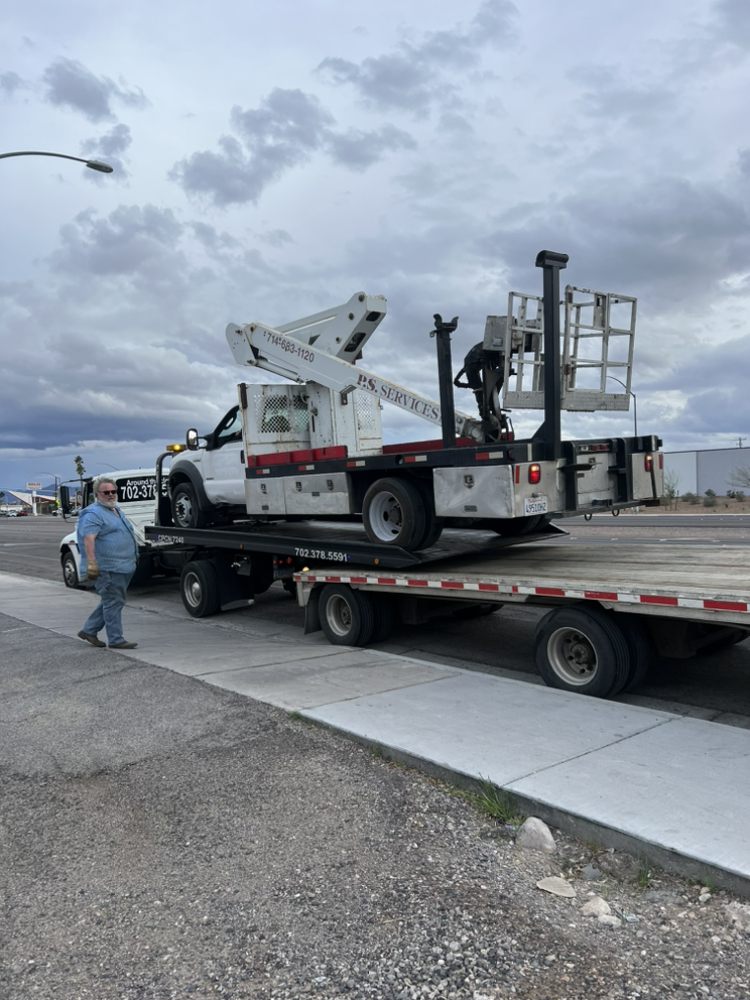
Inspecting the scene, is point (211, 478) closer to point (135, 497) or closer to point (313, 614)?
point (313, 614)

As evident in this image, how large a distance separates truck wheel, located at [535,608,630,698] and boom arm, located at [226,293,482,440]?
2.73 metres

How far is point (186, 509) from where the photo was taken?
12312mm

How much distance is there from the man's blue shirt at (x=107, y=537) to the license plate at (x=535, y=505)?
4.22 metres

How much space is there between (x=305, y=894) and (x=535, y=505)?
445 centimetres

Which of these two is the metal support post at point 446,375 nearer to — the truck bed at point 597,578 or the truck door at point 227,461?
the truck bed at point 597,578

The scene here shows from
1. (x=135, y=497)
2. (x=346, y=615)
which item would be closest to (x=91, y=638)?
(x=346, y=615)

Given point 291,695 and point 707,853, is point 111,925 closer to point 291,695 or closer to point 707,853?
point 707,853

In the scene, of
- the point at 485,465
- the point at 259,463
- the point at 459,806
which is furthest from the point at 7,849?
the point at 259,463

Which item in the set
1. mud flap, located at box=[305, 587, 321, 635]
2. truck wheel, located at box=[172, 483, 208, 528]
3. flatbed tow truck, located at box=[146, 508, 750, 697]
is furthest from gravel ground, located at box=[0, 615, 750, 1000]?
truck wheel, located at box=[172, 483, 208, 528]

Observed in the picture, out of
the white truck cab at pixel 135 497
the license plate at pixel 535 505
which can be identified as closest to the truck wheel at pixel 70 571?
the white truck cab at pixel 135 497

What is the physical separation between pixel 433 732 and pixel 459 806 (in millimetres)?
1012

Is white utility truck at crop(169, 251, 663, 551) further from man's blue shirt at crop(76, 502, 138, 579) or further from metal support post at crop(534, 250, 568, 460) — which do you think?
man's blue shirt at crop(76, 502, 138, 579)

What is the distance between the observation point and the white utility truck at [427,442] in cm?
748

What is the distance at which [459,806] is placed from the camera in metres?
4.42
